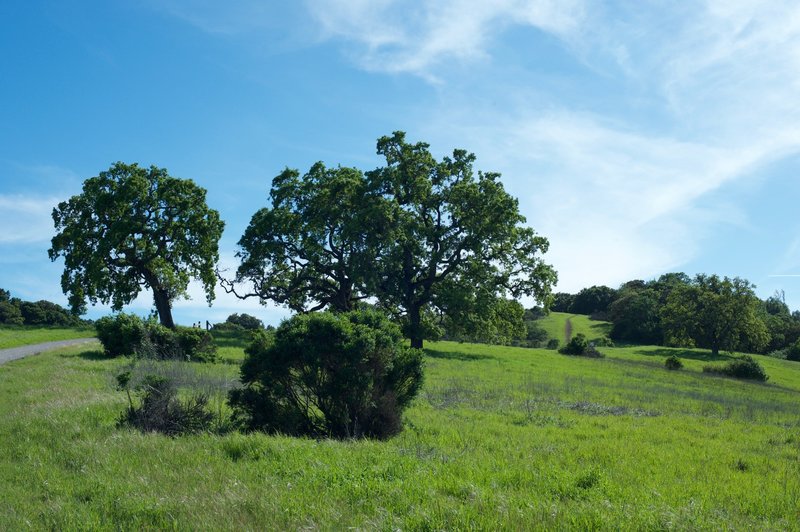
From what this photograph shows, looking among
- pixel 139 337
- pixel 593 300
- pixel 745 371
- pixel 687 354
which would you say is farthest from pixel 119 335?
pixel 593 300

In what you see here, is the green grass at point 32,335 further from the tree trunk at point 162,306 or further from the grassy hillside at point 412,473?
the grassy hillside at point 412,473

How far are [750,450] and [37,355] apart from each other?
3032 centimetres

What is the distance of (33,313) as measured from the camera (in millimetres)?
61531

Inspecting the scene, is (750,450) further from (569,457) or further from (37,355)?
(37,355)

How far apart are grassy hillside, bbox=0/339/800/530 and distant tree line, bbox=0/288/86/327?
48.9m

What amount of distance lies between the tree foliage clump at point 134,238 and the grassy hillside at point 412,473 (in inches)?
887

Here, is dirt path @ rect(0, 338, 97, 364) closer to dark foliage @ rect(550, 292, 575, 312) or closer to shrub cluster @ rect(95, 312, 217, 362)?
shrub cluster @ rect(95, 312, 217, 362)

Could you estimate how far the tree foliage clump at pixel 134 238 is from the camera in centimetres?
3791

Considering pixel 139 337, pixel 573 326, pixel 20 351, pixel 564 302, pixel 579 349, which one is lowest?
pixel 20 351

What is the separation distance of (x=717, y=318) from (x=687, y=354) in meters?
5.70

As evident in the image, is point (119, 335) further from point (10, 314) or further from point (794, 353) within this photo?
point (794, 353)

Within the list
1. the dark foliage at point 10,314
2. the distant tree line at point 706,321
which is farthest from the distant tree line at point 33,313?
the distant tree line at point 706,321

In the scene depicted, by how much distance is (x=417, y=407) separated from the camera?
16.7 metres

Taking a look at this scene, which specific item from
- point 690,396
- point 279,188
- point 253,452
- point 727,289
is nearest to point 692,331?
point 727,289
